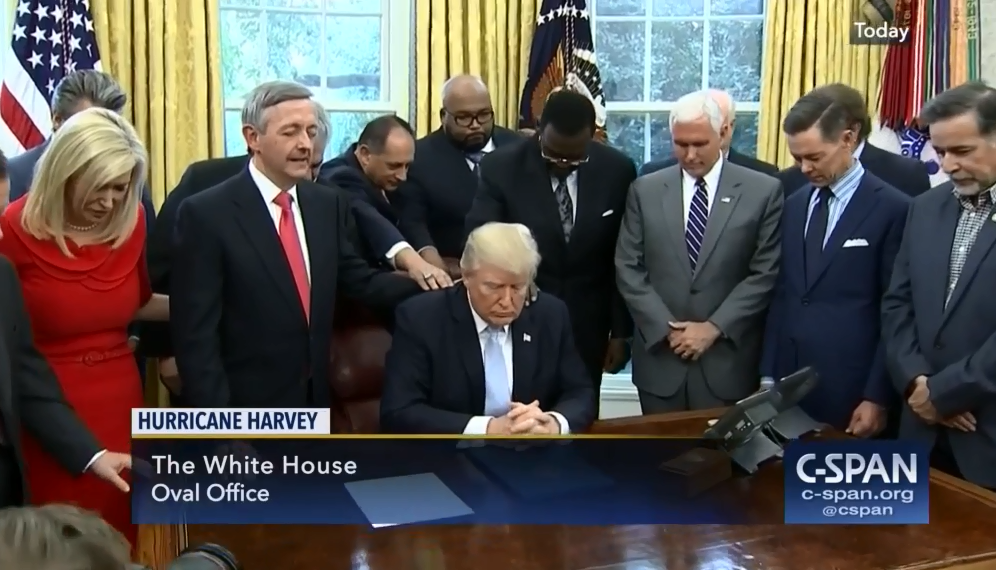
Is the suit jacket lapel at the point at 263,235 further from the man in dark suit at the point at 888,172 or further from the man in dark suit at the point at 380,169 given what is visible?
the man in dark suit at the point at 888,172

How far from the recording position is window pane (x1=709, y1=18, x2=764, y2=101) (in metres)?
5.12

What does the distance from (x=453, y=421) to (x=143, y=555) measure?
0.82 metres

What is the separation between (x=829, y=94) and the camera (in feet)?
9.10

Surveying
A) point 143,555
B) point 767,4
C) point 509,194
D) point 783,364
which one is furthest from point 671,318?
point 767,4

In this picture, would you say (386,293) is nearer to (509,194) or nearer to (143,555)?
(509,194)

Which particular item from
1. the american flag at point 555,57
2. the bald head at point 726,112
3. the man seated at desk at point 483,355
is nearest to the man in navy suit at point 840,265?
the bald head at point 726,112

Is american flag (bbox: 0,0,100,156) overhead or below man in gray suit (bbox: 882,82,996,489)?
overhead

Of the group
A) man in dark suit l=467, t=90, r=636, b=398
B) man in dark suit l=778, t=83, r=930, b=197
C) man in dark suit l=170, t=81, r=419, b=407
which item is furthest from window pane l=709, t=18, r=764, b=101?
man in dark suit l=170, t=81, r=419, b=407

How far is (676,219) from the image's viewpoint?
2934mm

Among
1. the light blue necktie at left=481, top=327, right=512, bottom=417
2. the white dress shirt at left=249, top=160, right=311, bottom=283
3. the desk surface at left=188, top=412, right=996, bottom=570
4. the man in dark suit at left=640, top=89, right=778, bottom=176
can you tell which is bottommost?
the desk surface at left=188, top=412, right=996, bottom=570

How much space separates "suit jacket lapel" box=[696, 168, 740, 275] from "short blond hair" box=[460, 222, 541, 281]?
0.65 m

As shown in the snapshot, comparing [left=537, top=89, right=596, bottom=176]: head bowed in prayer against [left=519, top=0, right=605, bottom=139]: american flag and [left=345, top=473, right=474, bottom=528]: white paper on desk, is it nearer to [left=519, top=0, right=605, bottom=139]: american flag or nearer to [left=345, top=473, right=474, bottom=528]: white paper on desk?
[left=345, top=473, right=474, bottom=528]: white paper on desk

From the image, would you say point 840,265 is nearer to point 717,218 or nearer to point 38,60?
point 717,218

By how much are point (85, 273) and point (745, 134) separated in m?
3.77
